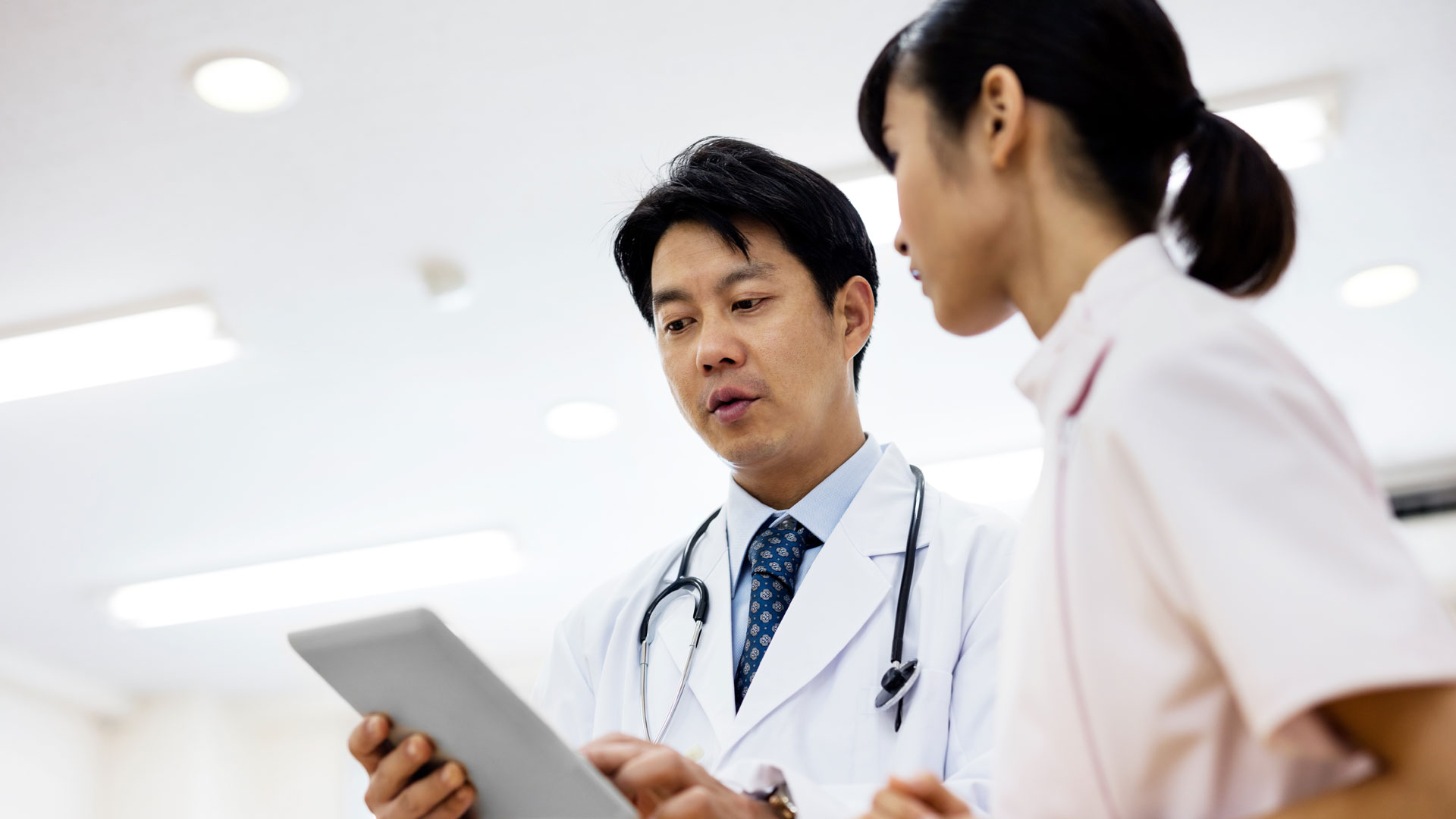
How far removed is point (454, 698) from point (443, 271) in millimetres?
2546

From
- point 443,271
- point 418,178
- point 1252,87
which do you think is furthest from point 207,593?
point 1252,87

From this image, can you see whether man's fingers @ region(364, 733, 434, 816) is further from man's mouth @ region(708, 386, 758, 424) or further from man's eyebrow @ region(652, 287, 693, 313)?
man's eyebrow @ region(652, 287, 693, 313)

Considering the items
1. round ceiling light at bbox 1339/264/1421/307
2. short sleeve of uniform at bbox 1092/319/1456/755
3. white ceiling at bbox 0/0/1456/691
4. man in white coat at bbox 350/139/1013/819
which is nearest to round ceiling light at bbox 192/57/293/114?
white ceiling at bbox 0/0/1456/691

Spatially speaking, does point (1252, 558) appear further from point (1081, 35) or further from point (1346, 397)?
point (1346, 397)

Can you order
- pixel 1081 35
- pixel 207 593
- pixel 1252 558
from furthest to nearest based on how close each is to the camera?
pixel 207 593 → pixel 1081 35 → pixel 1252 558

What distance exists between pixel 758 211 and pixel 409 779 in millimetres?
917

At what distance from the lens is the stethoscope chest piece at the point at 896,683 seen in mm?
1346

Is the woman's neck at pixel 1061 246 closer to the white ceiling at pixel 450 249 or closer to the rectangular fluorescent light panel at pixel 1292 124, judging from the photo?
the white ceiling at pixel 450 249

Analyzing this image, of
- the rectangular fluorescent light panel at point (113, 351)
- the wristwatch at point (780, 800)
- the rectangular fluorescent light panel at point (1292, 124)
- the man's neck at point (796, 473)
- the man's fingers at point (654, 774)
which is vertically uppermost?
the rectangular fluorescent light panel at point (113, 351)

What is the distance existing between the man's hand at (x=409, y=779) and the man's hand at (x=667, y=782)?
123 millimetres

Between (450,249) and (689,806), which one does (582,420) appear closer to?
(450,249)

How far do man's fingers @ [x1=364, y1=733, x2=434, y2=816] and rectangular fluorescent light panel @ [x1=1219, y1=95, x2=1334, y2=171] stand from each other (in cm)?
255

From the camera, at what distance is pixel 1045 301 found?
915 mm

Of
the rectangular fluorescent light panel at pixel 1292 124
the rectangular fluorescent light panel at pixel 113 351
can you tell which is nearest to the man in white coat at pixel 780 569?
the rectangular fluorescent light panel at pixel 1292 124
